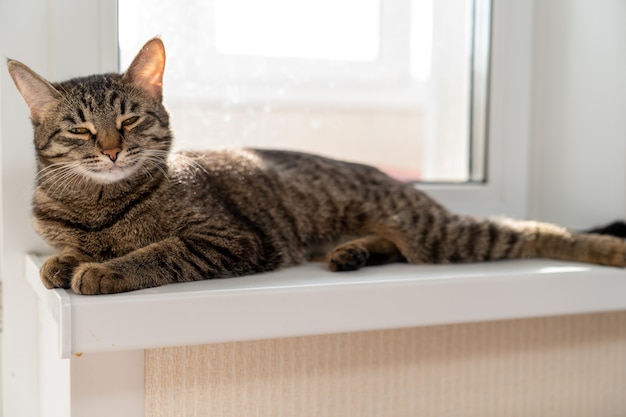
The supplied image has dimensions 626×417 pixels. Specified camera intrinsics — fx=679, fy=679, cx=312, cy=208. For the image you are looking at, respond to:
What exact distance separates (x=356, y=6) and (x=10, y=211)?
97 centimetres

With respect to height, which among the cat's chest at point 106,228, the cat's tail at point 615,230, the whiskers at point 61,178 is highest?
the whiskers at point 61,178

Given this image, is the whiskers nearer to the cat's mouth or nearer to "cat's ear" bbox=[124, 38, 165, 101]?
the cat's mouth

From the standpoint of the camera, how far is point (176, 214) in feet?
3.98

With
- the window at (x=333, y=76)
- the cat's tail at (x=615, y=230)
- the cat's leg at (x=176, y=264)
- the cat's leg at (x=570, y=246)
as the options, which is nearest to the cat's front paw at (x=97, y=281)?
the cat's leg at (x=176, y=264)

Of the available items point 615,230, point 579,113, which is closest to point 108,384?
point 615,230

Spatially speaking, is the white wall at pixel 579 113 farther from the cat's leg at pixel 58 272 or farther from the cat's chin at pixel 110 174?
the cat's leg at pixel 58 272

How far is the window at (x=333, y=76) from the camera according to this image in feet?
5.22

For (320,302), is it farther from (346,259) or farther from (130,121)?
(130,121)

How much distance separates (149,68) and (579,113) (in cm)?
109

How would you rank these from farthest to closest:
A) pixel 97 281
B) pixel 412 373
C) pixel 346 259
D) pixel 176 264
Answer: pixel 412 373
pixel 346 259
pixel 176 264
pixel 97 281

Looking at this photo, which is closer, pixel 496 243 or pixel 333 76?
pixel 496 243

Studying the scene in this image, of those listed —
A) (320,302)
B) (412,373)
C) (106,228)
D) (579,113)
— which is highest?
(579,113)

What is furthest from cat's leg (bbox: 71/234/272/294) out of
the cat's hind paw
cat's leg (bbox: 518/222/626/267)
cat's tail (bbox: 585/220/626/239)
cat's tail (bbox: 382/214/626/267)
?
cat's tail (bbox: 585/220/626/239)

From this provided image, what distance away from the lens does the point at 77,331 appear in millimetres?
932
